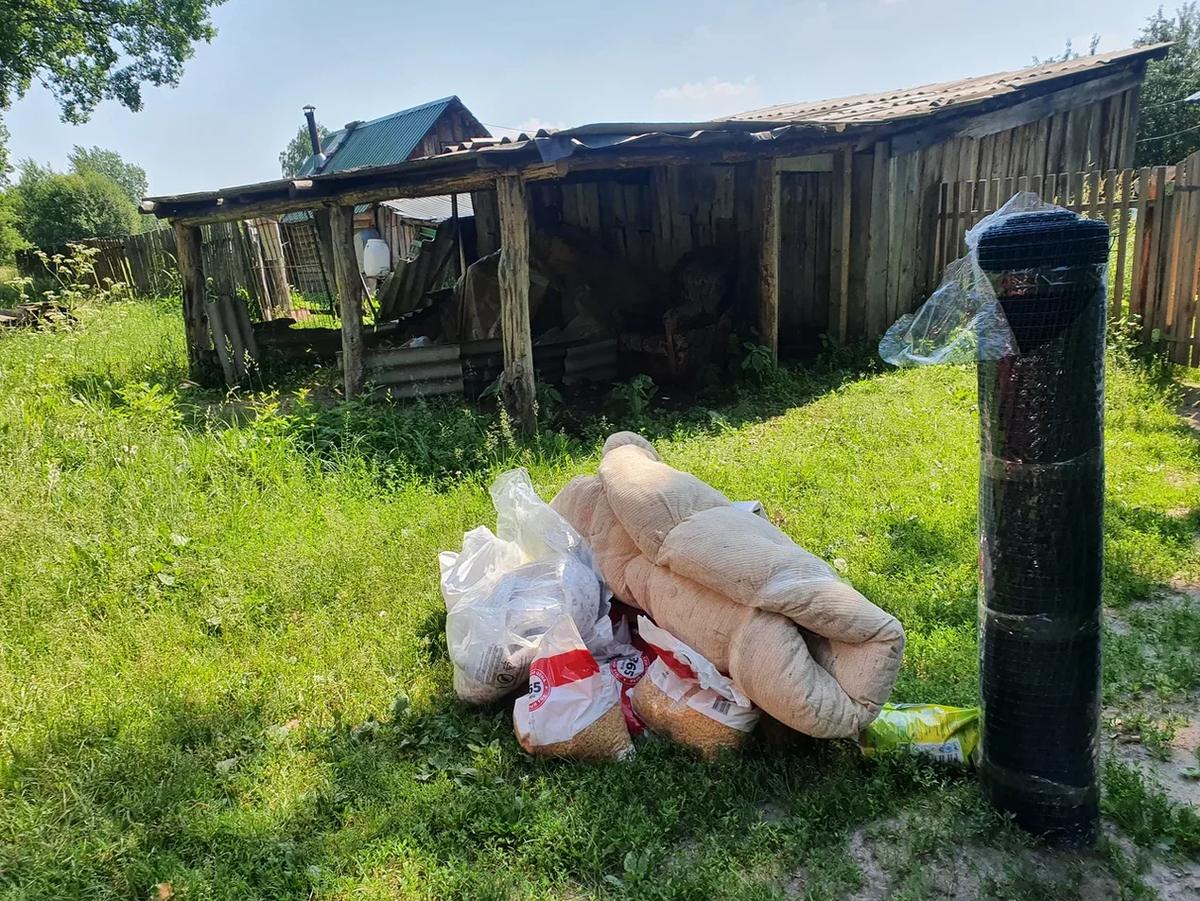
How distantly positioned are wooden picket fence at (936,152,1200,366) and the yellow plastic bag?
5.14m

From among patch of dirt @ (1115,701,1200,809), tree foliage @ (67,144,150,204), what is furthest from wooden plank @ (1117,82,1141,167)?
tree foliage @ (67,144,150,204)

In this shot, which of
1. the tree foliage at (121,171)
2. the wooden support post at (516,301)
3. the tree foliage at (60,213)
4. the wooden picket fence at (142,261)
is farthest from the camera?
the tree foliage at (121,171)

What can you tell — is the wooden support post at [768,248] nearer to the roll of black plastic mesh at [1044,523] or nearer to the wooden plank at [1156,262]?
the wooden plank at [1156,262]

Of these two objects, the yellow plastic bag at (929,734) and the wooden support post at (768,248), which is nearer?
the yellow plastic bag at (929,734)

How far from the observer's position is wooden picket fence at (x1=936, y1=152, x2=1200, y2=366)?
6.44 m

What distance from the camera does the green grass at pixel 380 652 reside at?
2342 mm

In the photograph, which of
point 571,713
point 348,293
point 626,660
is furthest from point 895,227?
point 571,713

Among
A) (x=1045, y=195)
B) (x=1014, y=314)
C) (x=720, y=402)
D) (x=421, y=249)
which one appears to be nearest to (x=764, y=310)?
(x=720, y=402)

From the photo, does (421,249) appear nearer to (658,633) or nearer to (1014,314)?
(658,633)

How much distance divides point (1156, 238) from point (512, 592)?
6.63 meters

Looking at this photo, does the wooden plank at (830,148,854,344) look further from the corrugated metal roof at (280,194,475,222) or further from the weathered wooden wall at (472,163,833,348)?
the corrugated metal roof at (280,194,475,222)

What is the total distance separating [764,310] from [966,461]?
12.3ft

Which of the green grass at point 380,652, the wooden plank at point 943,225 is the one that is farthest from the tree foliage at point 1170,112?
the green grass at point 380,652

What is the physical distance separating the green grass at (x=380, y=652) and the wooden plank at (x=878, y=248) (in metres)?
2.22
